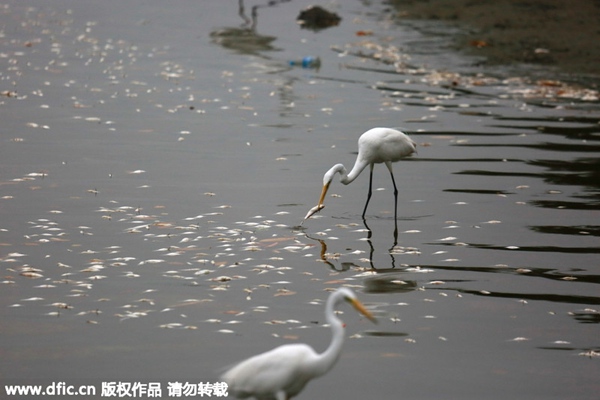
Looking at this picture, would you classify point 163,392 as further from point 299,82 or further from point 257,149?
point 299,82

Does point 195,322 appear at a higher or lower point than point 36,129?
lower

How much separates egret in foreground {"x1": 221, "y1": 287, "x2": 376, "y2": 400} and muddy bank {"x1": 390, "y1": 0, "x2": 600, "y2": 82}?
2136cm

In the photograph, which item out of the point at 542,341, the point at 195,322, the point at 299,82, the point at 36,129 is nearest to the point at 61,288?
the point at 195,322

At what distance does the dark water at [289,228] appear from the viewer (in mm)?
9617

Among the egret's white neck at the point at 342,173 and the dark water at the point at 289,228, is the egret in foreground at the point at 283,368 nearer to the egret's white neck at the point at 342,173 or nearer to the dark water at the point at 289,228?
the dark water at the point at 289,228

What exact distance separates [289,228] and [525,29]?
2224cm

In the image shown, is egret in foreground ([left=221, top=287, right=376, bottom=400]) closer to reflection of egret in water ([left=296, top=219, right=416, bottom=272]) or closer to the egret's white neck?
reflection of egret in water ([left=296, top=219, right=416, bottom=272])

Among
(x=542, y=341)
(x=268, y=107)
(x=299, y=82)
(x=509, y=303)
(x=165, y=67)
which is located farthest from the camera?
(x=165, y=67)

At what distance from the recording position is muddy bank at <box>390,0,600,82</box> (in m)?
29.6

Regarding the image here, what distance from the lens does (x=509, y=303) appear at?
36.7 feet

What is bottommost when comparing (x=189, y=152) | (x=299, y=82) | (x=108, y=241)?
(x=108, y=241)

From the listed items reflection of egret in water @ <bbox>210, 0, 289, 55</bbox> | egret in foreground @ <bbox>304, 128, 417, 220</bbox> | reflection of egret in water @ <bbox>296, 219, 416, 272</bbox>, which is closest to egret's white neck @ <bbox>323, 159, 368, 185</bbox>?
egret in foreground @ <bbox>304, 128, 417, 220</bbox>

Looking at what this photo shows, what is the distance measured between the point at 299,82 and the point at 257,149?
7.33 m

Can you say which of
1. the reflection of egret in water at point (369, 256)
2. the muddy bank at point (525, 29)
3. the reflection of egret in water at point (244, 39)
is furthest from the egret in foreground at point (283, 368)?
the reflection of egret in water at point (244, 39)
